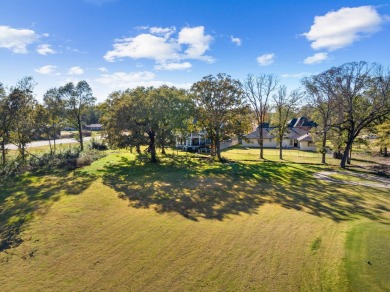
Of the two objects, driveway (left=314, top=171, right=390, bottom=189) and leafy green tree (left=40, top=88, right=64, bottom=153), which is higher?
leafy green tree (left=40, top=88, right=64, bottom=153)

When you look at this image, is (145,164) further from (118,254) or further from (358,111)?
(358,111)

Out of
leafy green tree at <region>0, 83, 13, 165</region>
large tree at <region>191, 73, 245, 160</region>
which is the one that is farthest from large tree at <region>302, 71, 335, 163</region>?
leafy green tree at <region>0, 83, 13, 165</region>

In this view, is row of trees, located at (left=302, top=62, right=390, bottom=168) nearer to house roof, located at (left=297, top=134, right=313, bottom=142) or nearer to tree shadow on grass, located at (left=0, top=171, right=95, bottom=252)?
house roof, located at (left=297, top=134, right=313, bottom=142)

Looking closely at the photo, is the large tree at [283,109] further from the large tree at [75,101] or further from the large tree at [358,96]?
the large tree at [75,101]

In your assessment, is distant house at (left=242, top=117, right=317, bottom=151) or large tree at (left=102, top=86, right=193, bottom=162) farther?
distant house at (left=242, top=117, right=317, bottom=151)

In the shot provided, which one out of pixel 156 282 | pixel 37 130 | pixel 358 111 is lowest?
pixel 156 282

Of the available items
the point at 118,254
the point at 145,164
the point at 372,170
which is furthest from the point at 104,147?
the point at 372,170
